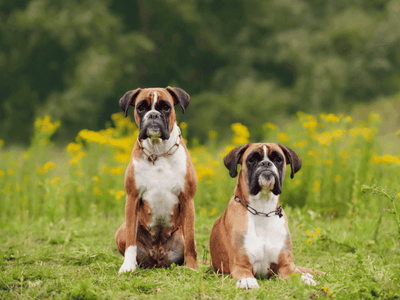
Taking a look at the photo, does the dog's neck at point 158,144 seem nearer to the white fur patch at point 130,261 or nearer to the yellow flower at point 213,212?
the white fur patch at point 130,261

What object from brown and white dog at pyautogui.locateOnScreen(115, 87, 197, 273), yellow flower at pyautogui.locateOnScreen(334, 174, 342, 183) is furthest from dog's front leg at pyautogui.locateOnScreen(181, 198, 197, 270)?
yellow flower at pyautogui.locateOnScreen(334, 174, 342, 183)

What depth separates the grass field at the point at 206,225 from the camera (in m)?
2.84

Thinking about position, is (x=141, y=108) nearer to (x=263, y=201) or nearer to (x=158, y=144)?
(x=158, y=144)

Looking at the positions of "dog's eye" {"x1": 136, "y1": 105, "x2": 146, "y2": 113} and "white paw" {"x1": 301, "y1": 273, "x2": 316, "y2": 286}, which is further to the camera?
"dog's eye" {"x1": 136, "y1": 105, "x2": 146, "y2": 113}

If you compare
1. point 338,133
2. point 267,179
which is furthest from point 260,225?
point 338,133

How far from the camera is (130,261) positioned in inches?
130

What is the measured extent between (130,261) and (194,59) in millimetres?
13425

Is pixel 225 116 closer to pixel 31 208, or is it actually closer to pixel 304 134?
pixel 304 134

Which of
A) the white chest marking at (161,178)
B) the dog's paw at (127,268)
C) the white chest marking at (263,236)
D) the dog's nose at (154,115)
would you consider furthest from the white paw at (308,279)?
the dog's nose at (154,115)

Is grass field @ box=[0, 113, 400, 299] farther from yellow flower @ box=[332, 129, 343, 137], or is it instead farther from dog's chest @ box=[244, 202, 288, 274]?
dog's chest @ box=[244, 202, 288, 274]

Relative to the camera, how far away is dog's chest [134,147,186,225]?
3.35m

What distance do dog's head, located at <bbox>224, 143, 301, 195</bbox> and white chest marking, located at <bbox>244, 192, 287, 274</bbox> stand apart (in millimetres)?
133

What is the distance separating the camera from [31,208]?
6.40 metres

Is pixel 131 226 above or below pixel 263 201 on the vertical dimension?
below
